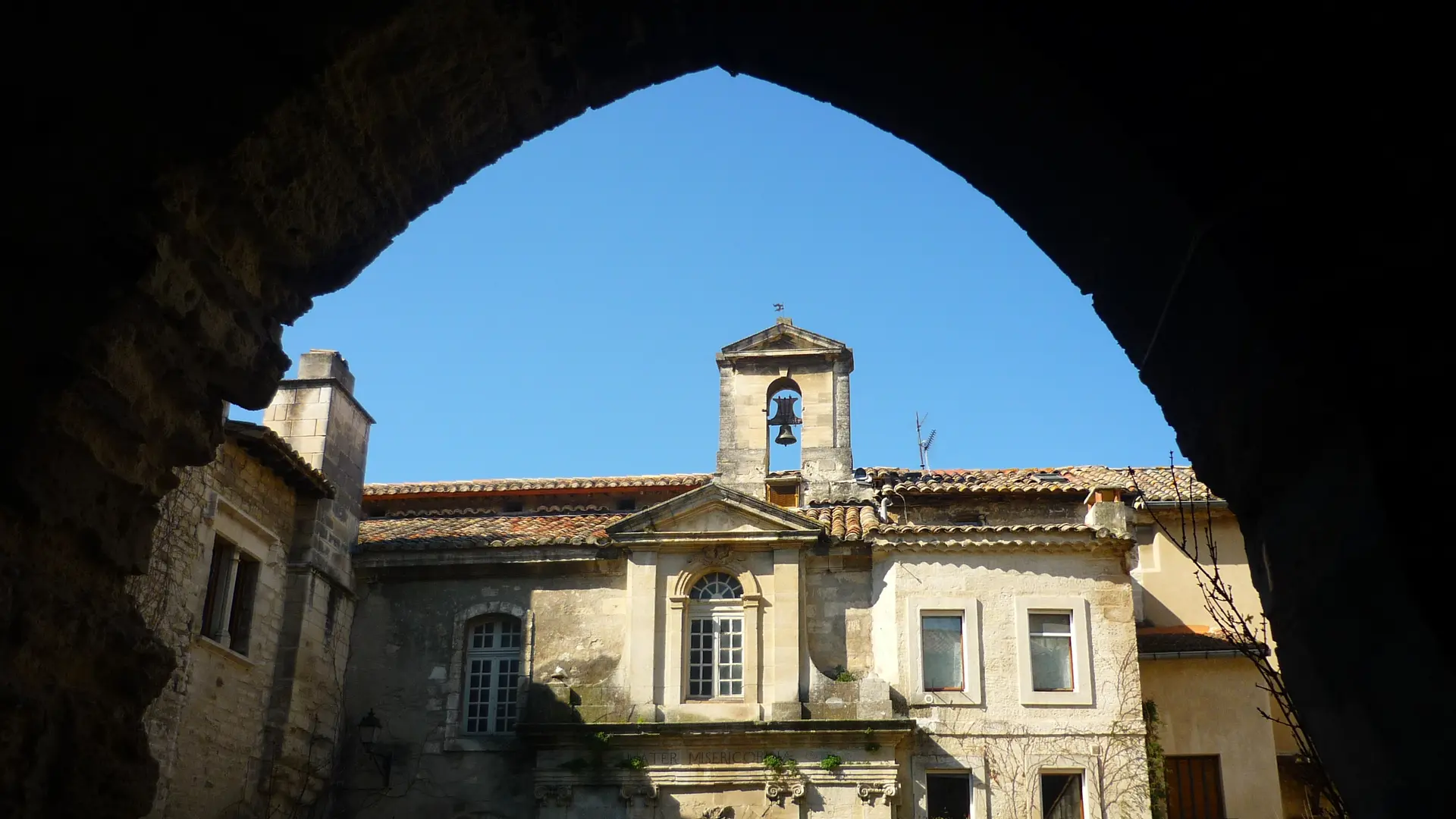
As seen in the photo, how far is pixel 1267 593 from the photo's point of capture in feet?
8.07

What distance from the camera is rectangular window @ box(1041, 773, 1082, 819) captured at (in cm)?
1675

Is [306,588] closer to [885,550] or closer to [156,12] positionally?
[885,550]

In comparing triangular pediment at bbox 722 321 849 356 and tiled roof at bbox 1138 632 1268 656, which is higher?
triangular pediment at bbox 722 321 849 356

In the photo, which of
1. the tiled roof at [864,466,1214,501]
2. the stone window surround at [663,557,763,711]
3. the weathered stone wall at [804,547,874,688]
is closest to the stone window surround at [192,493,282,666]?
the stone window surround at [663,557,763,711]

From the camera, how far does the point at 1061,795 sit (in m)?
16.9

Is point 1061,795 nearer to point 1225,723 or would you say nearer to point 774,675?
point 1225,723

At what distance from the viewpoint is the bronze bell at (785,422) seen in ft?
74.7

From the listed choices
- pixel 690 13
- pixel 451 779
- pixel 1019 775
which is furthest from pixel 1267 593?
pixel 451 779

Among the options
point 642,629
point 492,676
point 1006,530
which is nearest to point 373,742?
point 492,676

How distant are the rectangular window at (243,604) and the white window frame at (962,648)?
880cm

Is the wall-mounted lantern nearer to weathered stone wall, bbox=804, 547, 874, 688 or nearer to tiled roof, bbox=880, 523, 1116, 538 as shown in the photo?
weathered stone wall, bbox=804, 547, 874, 688

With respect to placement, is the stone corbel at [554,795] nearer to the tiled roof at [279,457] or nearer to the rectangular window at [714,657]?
the rectangular window at [714,657]

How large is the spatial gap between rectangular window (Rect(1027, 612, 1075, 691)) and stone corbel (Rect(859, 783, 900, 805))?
2536 mm

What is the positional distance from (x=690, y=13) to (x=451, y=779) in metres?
16.0
